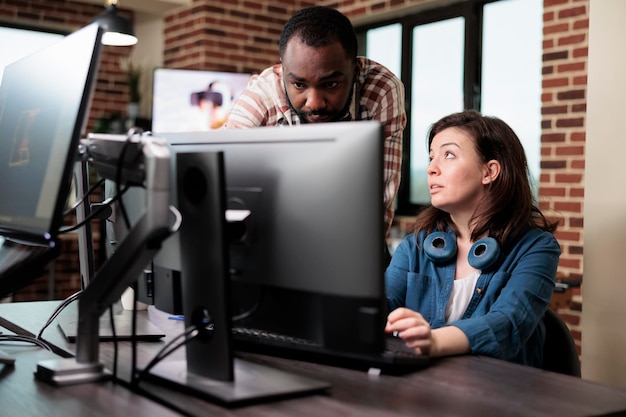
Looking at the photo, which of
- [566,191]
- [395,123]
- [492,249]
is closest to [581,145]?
[566,191]

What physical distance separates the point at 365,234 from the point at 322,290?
0.12 metres

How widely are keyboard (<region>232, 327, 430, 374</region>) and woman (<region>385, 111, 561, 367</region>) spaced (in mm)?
249

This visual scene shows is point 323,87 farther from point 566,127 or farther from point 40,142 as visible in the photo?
point 566,127

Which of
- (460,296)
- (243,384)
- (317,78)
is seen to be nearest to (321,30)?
(317,78)

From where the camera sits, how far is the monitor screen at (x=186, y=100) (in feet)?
16.1

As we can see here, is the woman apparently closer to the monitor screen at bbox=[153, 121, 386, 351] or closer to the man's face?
the man's face

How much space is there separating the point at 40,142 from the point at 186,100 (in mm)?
3782

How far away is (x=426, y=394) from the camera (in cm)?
118

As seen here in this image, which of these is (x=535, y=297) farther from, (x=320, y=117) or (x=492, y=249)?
(x=320, y=117)

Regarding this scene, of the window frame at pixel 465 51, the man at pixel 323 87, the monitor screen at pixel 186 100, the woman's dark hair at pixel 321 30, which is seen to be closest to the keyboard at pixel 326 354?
the man at pixel 323 87

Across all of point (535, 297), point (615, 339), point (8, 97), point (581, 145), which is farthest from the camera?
point (581, 145)

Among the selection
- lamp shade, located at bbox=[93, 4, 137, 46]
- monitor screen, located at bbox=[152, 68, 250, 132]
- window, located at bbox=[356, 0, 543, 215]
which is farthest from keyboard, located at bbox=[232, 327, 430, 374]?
monitor screen, located at bbox=[152, 68, 250, 132]

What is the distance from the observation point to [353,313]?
3.55ft

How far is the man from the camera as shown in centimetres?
179
